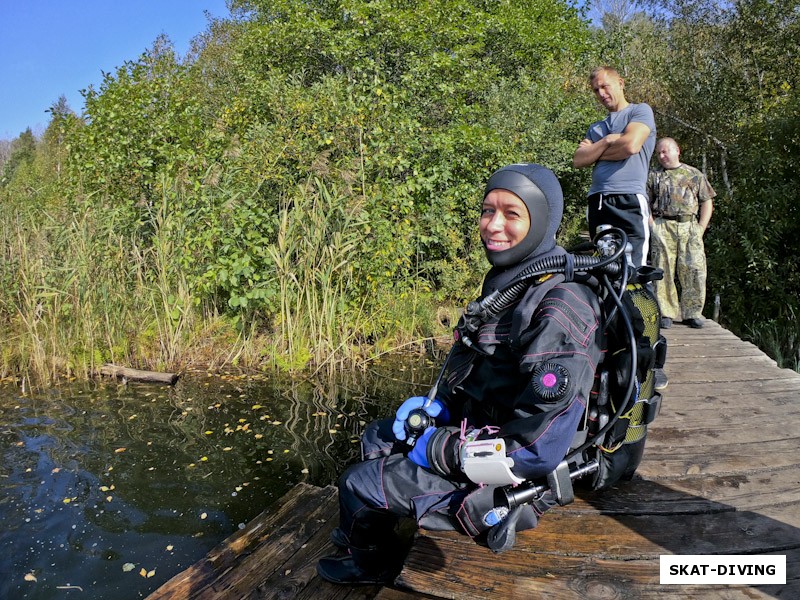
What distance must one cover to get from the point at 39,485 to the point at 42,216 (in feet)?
14.9

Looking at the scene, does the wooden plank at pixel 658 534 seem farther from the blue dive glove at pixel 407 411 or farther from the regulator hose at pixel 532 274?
the regulator hose at pixel 532 274

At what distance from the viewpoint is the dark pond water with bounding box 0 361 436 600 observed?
140 inches

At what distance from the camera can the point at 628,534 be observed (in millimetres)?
2305

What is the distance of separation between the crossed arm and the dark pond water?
294 cm

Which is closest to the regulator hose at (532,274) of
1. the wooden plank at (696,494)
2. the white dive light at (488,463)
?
the white dive light at (488,463)

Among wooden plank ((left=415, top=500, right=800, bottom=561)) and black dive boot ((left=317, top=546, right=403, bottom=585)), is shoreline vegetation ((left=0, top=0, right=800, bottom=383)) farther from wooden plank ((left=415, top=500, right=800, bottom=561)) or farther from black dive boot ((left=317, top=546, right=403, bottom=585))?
wooden plank ((left=415, top=500, right=800, bottom=561))

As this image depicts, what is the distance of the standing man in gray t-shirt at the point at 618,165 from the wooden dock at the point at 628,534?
4.22 ft

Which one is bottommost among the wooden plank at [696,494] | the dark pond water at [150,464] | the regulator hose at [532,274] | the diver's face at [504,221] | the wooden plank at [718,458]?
the dark pond water at [150,464]

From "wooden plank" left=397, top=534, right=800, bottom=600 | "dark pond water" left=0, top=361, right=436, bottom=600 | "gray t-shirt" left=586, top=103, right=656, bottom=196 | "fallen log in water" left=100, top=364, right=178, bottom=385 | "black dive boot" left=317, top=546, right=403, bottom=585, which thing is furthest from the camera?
"fallen log in water" left=100, top=364, right=178, bottom=385

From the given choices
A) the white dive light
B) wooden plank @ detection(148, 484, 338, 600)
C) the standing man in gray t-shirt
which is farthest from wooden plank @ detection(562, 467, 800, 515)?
the standing man in gray t-shirt

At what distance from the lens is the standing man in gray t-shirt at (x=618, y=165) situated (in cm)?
439

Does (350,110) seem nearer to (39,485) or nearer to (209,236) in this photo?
(209,236)

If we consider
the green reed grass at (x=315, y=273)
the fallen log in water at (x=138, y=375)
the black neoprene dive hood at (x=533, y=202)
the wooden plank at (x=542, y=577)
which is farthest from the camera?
the green reed grass at (x=315, y=273)

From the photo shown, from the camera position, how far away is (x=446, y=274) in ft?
27.9
